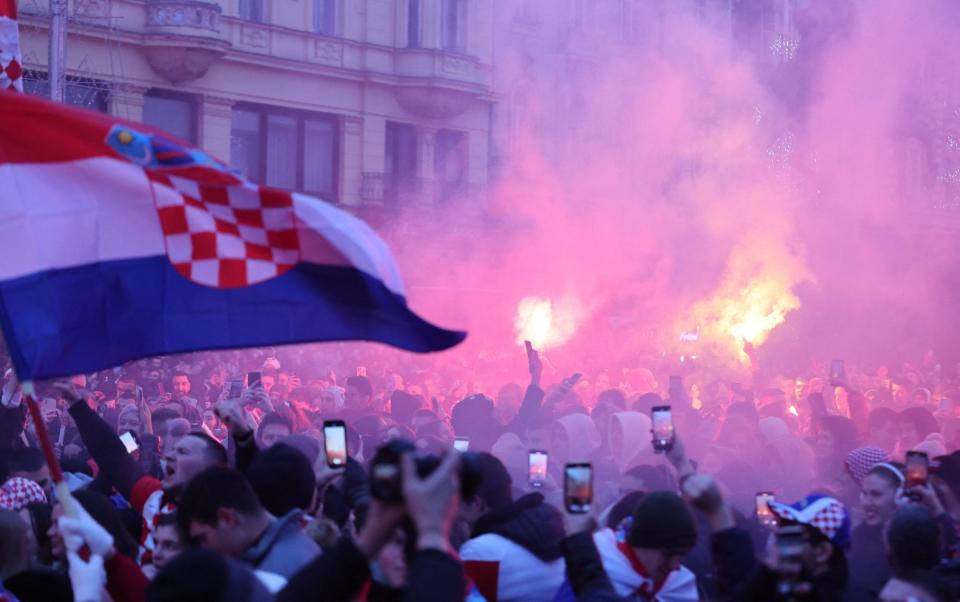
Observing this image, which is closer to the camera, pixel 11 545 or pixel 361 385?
pixel 11 545

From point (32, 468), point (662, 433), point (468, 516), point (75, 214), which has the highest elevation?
point (75, 214)

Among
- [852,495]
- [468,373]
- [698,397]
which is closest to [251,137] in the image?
[468,373]

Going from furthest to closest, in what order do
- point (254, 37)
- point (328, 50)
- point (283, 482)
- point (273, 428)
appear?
point (328, 50), point (254, 37), point (273, 428), point (283, 482)

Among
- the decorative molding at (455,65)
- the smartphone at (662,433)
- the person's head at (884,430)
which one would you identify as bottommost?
the person's head at (884,430)

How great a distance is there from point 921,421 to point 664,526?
5.71m

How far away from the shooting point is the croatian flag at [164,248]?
4.84m

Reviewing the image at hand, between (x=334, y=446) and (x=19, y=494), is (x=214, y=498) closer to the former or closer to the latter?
(x=334, y=446)

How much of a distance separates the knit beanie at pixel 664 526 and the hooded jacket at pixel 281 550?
40.5 inches

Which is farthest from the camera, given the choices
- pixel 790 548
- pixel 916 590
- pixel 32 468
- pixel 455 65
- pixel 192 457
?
pixel 455 65

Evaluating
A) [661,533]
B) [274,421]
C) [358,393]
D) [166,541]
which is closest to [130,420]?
[274,421]

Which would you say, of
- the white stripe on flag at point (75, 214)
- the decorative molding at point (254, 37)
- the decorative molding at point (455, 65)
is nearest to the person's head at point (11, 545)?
the white stripe on flag at point (75, 214)

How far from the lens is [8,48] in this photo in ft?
18.9

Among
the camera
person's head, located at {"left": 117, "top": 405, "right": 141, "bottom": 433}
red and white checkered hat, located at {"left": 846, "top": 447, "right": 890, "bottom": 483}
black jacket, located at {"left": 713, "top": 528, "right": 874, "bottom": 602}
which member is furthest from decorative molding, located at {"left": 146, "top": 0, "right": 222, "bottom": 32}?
the camera

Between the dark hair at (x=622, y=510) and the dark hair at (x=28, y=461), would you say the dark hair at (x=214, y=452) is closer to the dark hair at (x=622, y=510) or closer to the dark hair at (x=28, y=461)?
the dark hair at (x=622, y=510)
